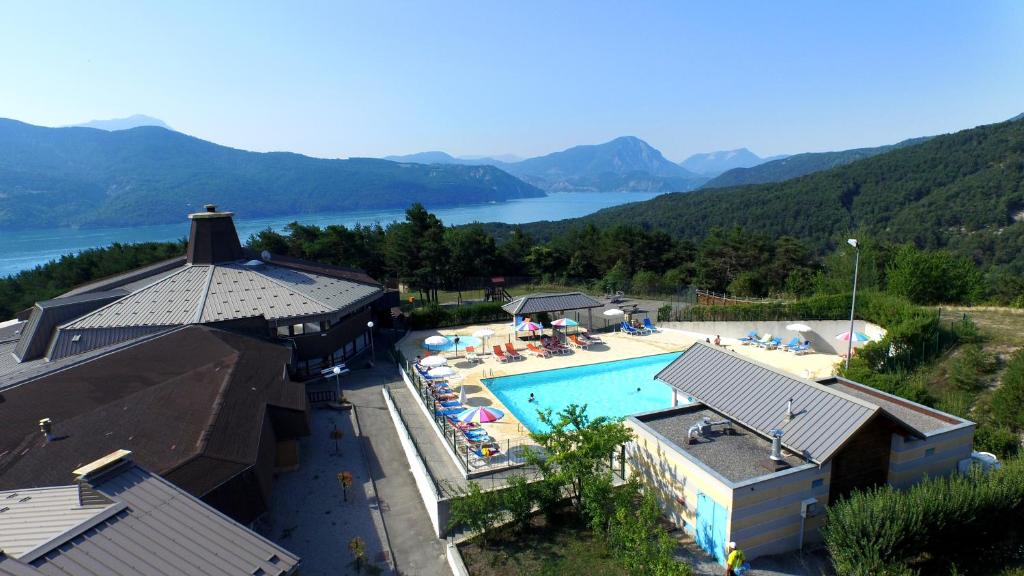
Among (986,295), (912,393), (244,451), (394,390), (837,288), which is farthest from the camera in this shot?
(986,295)

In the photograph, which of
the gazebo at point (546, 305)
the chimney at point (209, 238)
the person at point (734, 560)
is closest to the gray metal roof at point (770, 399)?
the person at point (734, 560)

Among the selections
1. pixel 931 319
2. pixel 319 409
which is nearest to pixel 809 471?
pixel 931 319

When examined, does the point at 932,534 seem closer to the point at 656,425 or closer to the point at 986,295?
the point at 656,425

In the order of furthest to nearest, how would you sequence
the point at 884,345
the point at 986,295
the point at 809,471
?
the point at 986,295 < the point at 884,345 < the point at 809,471

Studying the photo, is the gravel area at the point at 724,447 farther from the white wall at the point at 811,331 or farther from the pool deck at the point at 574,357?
the white wall at the point at 811,331

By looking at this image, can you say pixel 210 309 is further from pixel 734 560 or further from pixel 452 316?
pixel 734 560

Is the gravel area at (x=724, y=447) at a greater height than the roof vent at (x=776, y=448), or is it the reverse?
the roof vent at (x=776, y=448)

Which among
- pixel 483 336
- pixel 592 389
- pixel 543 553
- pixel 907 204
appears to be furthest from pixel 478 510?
pixel 907 204
